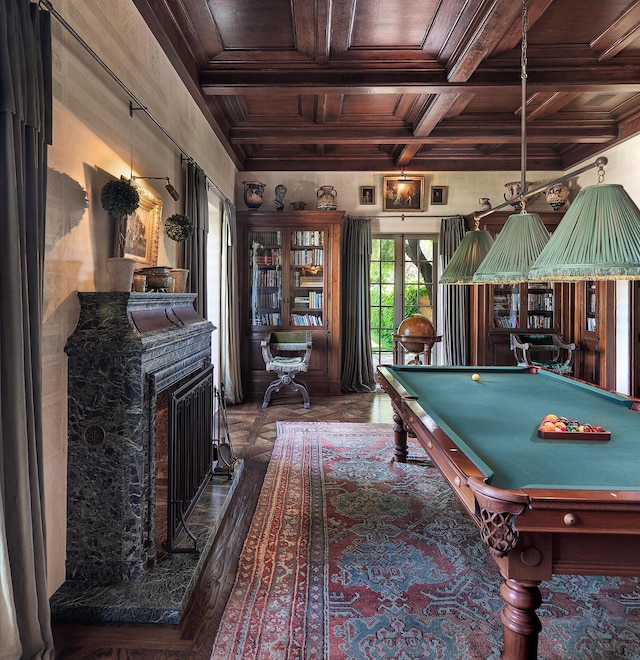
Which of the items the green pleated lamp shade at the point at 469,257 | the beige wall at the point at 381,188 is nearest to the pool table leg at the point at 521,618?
the green pleated lamp shade at the point at 469,257

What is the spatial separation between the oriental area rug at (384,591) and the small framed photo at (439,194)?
469 cm

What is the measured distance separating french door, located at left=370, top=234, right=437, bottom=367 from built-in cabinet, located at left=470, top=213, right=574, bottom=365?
2.50 feet

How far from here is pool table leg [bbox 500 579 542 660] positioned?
1.36 m

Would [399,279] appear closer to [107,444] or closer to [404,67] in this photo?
[404,67]

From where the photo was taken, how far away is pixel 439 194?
6.76 meters

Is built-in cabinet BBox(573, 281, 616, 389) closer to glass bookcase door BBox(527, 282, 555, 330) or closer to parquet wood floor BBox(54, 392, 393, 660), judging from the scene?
glass bookcase door BBox(527, 282, 555, 330)

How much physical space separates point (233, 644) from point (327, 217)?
A: 5243mm

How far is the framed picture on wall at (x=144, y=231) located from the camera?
2.54 meters

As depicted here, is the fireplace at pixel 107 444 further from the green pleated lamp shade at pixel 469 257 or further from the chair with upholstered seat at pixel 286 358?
the chair with upholstered seat at pixel 286 358

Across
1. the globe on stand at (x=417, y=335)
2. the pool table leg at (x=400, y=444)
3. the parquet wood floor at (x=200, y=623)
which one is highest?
the globe on stand at (x=417, y=335)

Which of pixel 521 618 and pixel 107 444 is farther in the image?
pixel 107 444

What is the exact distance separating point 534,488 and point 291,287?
5237mm

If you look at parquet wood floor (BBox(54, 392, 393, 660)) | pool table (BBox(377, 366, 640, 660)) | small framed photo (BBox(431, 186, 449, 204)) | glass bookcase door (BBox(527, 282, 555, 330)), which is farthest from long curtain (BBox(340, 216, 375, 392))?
pool table (BBox(377, 366, 640, 660))

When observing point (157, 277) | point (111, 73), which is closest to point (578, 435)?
point (157, 277)
